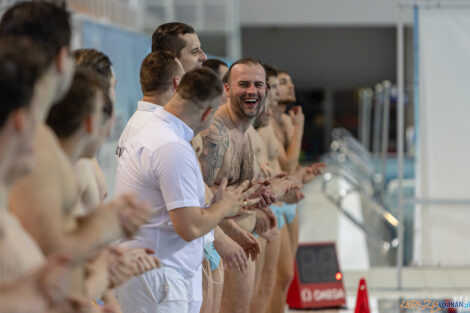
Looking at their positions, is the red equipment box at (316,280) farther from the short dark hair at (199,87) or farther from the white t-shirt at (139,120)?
the short dark hair at (199,87)

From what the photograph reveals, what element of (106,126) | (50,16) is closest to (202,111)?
(106,126)

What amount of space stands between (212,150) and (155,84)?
591mm

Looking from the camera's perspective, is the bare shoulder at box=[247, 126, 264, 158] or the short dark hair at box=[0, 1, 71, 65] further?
the bare shoulder at box=[247, 126, 264, 158]

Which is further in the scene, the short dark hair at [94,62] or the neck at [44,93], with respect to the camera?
the short dark hair at [94,62]

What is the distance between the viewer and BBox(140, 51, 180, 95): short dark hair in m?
2.86

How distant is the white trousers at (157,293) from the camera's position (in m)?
2.70

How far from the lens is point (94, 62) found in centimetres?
251

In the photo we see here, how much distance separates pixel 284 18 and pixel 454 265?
571 inches

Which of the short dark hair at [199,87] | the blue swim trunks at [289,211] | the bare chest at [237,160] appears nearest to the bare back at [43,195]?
the short dark hair at [199,87]

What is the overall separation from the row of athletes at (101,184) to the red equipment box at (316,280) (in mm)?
2320

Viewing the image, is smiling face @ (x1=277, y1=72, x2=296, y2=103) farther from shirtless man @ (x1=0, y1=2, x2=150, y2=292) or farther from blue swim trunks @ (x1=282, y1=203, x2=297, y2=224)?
shirtless man @ (x1=0, y1=2, x2=150, y2=292)

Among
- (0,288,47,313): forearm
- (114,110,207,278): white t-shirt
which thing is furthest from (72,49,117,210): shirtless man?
→ (0,288,47,313): forearm

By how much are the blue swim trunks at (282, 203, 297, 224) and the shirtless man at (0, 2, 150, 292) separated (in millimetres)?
3548

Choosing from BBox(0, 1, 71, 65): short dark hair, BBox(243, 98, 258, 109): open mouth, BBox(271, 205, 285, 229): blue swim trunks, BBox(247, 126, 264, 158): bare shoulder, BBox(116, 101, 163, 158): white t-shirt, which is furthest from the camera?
BBox(271, 205, 285, 229): blue swim trunks
